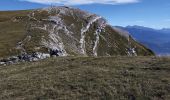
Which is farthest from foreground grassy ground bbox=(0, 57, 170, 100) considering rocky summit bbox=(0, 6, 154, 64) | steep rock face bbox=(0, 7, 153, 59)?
steep rock face bbox=(0, 7, 153, 59)

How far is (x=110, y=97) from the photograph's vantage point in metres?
31.4

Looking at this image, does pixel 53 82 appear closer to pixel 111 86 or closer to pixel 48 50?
Result: pixel 111 86

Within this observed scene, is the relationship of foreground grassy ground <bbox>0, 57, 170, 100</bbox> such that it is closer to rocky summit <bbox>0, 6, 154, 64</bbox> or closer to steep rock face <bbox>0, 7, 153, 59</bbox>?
rocky summit <bbox>0, 6, 154, 64</bbox>

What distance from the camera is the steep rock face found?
386 feet

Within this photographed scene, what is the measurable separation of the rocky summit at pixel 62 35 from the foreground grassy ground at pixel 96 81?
53.6 m

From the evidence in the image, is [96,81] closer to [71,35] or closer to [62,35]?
[62,35]

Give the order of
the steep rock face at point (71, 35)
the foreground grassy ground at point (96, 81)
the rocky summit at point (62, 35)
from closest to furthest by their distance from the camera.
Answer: the foreground grassy ground at point (96, 81) → the rocky summit at point (62, 35) → the steep rock face at point (71, 35)

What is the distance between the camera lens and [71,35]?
5581 inches

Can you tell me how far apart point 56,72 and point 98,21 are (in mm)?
128584

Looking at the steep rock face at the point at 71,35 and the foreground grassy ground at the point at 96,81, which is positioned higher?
the foreground grassy ground at the point at 96,81

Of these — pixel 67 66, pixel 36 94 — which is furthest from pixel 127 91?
pixel 67 66

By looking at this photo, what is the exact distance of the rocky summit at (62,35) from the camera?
113 m

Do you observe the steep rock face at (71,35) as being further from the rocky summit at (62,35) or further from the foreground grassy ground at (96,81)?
the foreground grassy ground at (96,81)

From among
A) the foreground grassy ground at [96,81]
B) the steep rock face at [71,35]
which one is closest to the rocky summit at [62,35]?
the steep rock face at [71,35]
